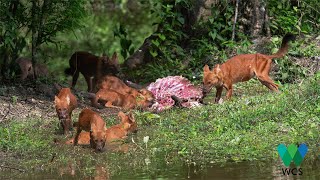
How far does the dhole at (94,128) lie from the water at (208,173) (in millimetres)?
896

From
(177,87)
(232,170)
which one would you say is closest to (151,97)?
(177,87)

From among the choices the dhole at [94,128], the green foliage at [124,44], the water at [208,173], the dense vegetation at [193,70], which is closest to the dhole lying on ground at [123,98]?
the dense vegetation at [193,70]

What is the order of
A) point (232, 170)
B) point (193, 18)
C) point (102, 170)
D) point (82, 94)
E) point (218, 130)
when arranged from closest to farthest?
point (232, 170) → point (102, 170) → point (218, 130) → point (82, 94) → point (193, 18)

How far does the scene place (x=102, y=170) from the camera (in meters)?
8.05

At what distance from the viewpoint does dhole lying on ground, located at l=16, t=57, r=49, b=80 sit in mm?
12803

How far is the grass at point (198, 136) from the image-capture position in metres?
8.30

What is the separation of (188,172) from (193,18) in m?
7.86

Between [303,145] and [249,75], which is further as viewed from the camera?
[249,75]

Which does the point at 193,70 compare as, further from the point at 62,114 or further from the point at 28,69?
the point at 62,114

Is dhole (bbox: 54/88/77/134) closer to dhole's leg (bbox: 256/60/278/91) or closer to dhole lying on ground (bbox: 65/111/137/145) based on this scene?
dhole lying on ground (bbox: 65/111/137/145)

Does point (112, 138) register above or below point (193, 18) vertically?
below

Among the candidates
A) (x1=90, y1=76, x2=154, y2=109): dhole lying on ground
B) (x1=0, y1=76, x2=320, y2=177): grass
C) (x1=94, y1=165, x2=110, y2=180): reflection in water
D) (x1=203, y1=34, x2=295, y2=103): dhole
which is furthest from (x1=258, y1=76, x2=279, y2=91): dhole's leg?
(x1=94, y1=165, x2=110, y2=180): reflection in water

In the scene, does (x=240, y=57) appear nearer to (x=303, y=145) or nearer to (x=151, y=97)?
(x=151, y=97)

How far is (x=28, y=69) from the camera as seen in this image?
13.0 m
